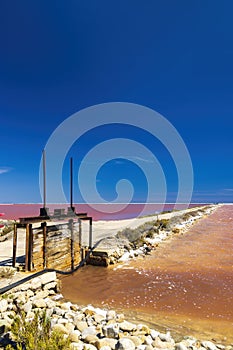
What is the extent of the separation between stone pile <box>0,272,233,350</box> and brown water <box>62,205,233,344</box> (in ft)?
2.14

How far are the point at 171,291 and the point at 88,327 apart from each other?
3624 mm

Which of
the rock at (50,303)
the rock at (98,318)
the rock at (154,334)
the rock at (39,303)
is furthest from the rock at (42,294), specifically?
the rock at (154,334)

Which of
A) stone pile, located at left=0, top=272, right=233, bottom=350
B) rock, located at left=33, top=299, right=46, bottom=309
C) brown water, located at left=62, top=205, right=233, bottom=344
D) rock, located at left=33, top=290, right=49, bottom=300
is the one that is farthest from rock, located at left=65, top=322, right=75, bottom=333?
rock, located at left=33, top=290, right=49, bottom=300

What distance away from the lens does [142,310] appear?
6688mm

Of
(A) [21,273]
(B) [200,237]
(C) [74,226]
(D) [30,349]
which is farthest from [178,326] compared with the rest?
(B) [200,237]

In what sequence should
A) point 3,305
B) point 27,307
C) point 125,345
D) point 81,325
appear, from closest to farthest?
point 125,345 → point 81,325 → point 3,305 → point 27,307

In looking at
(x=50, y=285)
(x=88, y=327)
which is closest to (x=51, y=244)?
(x=50, y=285)

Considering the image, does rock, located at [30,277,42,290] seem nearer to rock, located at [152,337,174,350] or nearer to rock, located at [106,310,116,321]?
rock, located at [106,310,116,321]

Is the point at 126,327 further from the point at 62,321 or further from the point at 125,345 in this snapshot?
the point at 62,321

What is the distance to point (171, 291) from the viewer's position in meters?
8.07

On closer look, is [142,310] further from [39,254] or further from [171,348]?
[39,254]

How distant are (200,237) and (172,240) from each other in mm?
2554

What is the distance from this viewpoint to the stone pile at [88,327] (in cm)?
462

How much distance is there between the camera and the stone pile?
4.62 m
